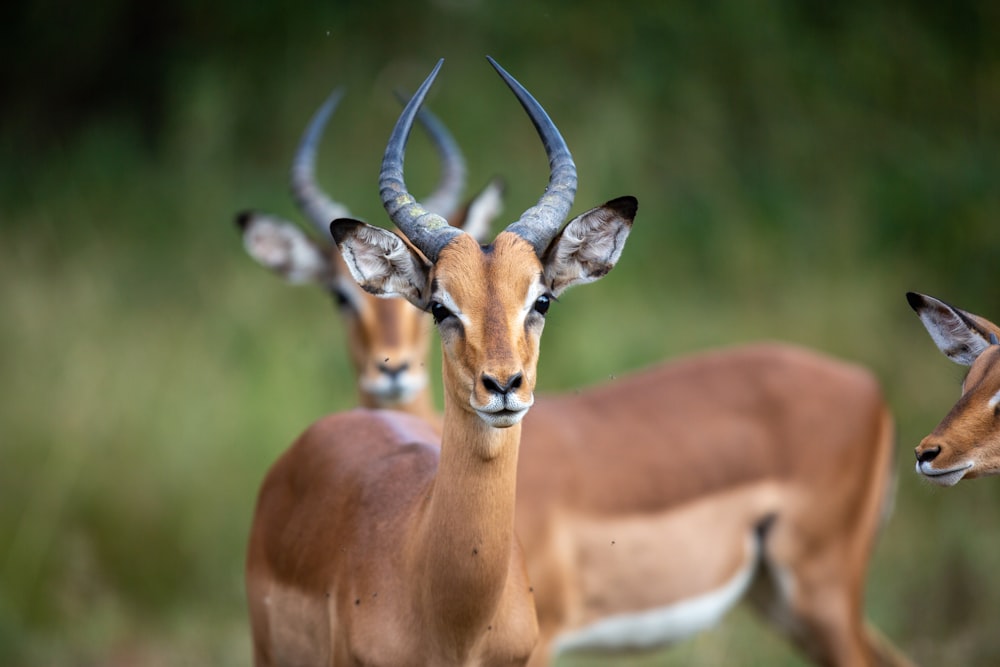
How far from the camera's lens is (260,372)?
8.83 metres

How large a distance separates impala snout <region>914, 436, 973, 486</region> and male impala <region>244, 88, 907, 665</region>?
237 cm

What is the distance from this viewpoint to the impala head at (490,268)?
343 centimetres

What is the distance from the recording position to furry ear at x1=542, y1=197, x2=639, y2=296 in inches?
149

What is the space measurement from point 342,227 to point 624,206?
0.74m

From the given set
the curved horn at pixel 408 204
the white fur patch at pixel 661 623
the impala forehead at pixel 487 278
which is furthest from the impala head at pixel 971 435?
the white fur patch at pixel 661 623

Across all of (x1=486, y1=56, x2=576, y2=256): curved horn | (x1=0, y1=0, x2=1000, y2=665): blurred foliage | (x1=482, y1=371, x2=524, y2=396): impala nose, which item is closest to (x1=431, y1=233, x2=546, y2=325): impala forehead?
(x1=486, y1=56, x2=576, y2=256): curved horn

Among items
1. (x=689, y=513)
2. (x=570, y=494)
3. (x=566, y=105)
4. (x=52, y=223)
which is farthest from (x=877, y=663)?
(x=52, y=223)

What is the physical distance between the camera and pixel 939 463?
11.4 feet

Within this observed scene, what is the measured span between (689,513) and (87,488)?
146 inches

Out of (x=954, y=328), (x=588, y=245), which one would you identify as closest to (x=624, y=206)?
(x=588, y=245)

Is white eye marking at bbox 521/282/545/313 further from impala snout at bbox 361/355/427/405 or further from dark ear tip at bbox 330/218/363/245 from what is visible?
impala snout at bbox 361/355/427/405

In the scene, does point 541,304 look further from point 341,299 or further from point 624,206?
point 341,299

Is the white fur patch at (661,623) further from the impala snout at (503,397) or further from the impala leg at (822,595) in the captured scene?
the impala snout at (503,397)

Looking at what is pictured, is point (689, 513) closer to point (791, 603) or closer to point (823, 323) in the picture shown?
point (791, 603)
